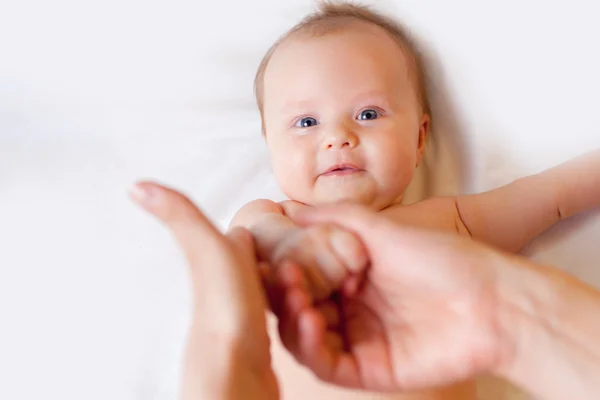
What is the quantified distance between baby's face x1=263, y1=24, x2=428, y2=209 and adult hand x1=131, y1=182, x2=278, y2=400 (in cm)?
41

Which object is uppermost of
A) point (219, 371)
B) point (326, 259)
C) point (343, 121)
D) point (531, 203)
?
point (343, 121)

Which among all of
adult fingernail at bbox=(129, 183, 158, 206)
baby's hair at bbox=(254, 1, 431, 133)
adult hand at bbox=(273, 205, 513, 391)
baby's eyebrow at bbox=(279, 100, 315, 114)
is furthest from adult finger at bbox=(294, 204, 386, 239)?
baby's hair at bbox=(254, 1, 431, 133)

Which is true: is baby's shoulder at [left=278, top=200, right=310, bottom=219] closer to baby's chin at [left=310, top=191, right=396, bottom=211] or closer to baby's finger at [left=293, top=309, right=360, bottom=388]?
baby's chin at [left=310, top=191, right=396, bottom=211]

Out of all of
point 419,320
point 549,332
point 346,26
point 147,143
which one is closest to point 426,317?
point 419,320

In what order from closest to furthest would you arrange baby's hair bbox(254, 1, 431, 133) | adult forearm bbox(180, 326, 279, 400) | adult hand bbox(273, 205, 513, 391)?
adult forearm bbox(180, 326, 279, 400) → adult hand bbox(273, 205, 513, 391) → baby's hair bbox(254, 1, 431, 133)

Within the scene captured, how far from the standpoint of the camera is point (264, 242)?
0.82 meters

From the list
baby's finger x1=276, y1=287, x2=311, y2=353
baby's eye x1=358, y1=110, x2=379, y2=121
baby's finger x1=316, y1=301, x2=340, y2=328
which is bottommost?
baby's finger x1=276, y1=287, x2=311, y2=353

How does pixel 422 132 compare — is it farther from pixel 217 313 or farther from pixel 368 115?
pixel 217 313

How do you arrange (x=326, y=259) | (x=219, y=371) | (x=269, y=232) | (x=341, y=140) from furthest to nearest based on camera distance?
(x=341, y=140)
(x=269, y=232)
(x=326, y=259)
(x=219, y=371)

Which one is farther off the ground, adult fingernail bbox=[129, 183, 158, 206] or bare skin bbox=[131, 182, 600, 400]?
adult fingernail bbox=[129, 183, 158, 206]

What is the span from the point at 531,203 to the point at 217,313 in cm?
63

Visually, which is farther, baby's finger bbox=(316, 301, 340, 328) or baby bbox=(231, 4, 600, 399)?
baby bbox=(231, 4, 600, 399)

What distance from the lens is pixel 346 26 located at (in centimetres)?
113

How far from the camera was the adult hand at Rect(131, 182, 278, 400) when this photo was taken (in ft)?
2.07
